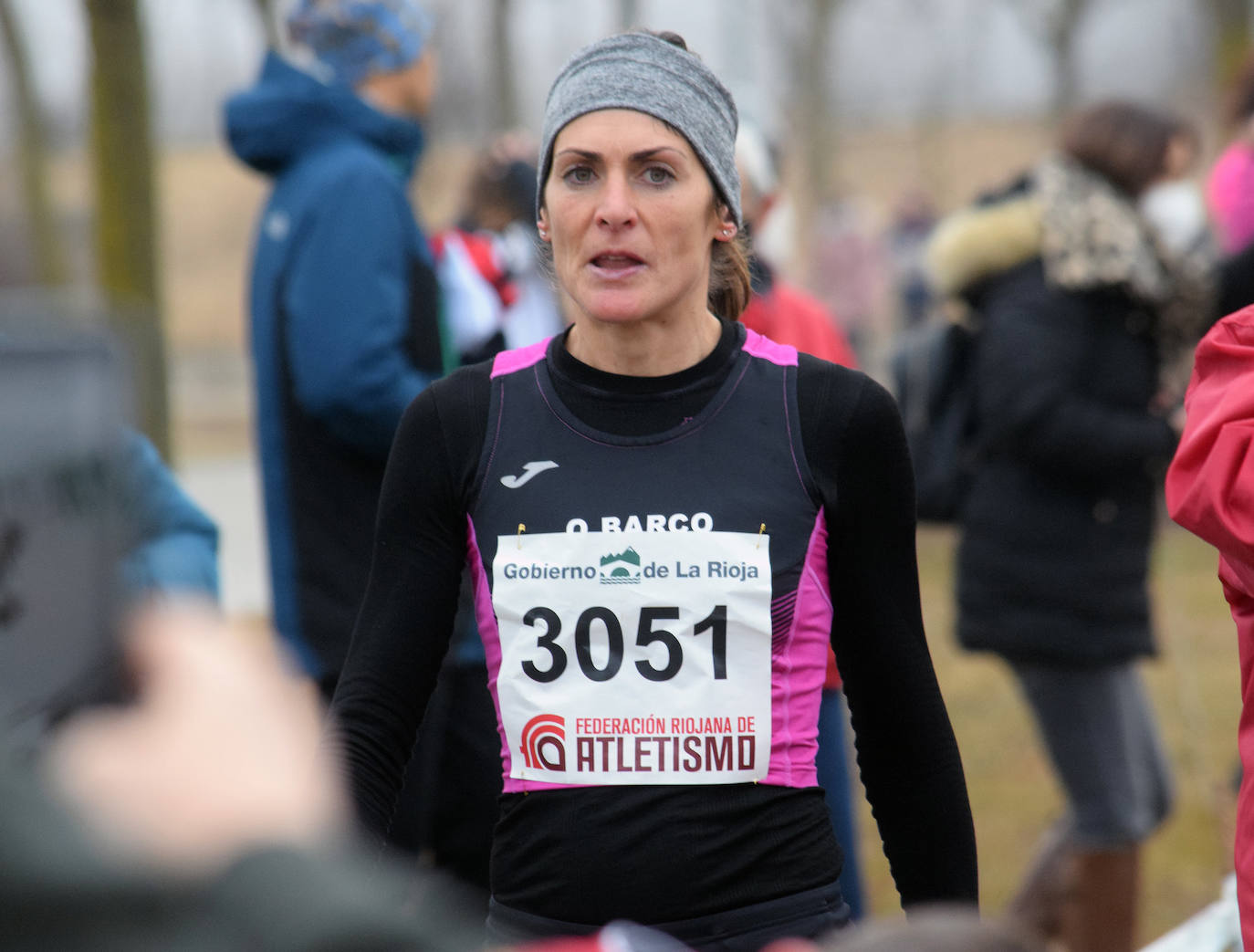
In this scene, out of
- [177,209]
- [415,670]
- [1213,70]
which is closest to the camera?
[415,670]

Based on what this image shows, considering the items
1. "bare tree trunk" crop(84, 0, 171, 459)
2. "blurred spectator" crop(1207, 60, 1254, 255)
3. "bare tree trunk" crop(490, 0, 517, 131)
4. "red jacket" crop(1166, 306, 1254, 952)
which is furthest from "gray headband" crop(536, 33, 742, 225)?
"bare tree trunk" crop(490, 0, 517, 131)

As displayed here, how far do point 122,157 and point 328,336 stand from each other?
160 inches

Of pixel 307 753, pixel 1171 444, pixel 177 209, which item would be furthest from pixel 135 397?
pixel 177 209

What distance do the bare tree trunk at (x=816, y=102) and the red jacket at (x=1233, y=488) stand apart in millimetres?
22488

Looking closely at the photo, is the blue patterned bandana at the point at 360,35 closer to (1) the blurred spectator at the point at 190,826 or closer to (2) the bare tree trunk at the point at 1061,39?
(1) the blurred spectator at the point at 190,826

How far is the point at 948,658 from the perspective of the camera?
813cm

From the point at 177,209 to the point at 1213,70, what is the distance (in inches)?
1037

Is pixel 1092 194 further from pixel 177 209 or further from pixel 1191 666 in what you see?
pixel 177 209

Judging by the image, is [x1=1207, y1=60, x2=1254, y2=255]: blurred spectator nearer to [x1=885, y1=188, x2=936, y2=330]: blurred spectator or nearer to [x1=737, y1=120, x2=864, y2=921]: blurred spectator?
[x1=737, y1=120, x2=864, y2=921]: blurred spectator

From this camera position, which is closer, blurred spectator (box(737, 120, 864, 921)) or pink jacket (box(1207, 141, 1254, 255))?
blurred spectator (box(737, 120, 864, 921))

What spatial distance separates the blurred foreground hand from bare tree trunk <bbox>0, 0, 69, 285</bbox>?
1249 cm

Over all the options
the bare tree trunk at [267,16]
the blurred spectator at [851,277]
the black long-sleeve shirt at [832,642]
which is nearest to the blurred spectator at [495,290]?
the black long-sleeve shirt at [832,642]

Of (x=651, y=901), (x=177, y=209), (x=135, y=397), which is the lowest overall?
(x=177, y=209)

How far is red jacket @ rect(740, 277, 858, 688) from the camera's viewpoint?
3680mm
